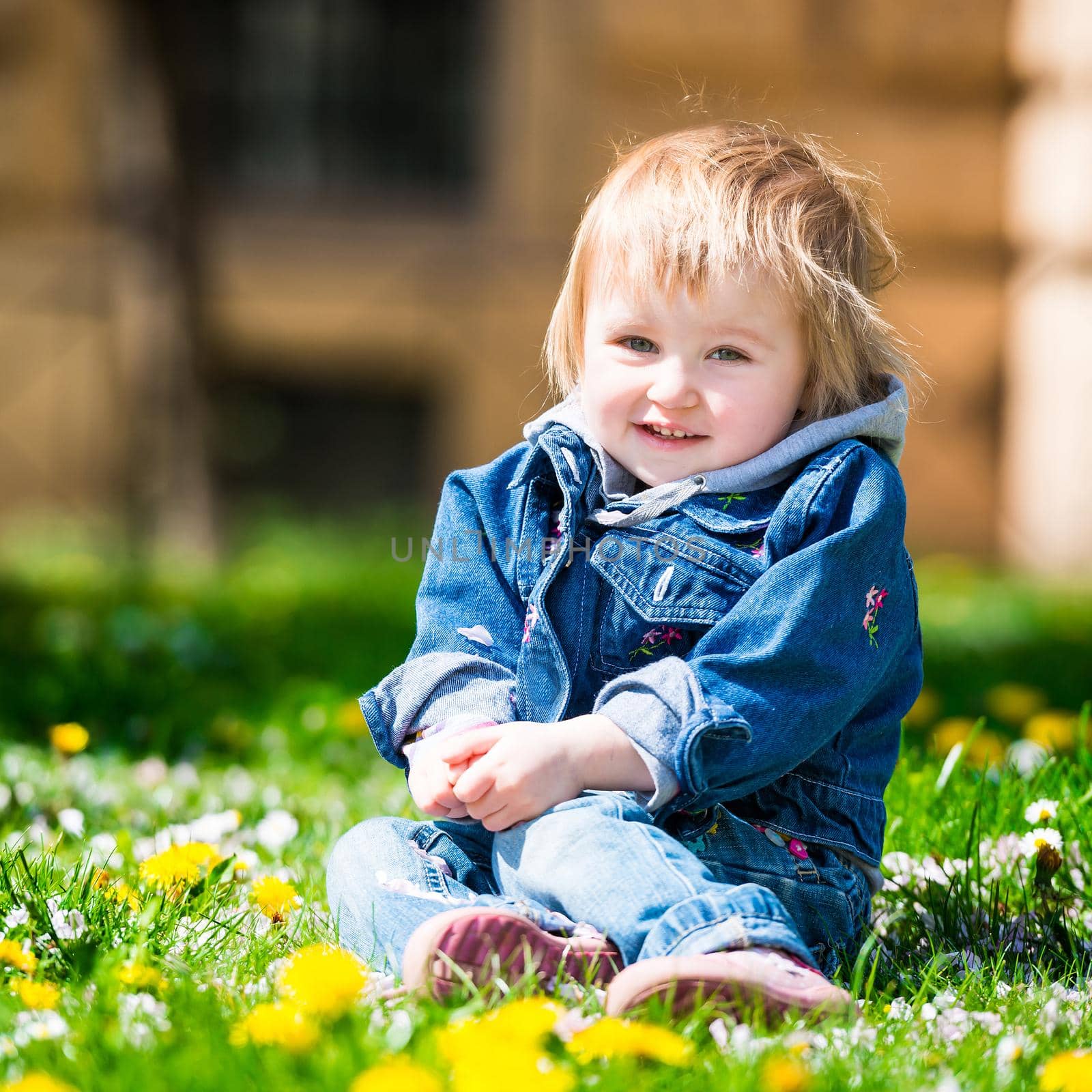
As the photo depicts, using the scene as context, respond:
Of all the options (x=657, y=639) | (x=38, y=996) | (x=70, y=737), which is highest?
(x=657, y=639)

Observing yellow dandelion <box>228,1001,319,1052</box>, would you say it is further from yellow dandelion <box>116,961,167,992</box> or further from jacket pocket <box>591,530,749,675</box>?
jacket pocket <box>591,530,749,675</box>

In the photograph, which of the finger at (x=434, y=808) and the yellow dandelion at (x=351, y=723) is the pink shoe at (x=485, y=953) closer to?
the finger at (x=434, y=808)

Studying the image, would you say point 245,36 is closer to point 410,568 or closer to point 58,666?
point 410,568

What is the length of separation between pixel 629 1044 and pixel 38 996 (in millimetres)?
636

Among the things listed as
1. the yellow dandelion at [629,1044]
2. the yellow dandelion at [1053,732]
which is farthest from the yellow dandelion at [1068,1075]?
the yellow dandelion at [1053,732]

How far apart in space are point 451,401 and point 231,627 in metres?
4.20

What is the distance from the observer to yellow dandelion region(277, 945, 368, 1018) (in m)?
1.47

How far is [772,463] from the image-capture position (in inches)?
77.1

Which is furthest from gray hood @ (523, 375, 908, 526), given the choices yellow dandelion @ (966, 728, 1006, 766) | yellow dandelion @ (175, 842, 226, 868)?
yellow dandelion @ (966, 728, 1006, 766)

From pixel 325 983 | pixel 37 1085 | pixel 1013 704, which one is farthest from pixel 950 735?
pixel 37 1085

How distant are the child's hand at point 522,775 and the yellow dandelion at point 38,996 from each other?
505 millimetres

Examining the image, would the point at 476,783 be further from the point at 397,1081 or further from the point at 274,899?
the point at 397,1081

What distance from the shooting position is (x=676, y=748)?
174cm

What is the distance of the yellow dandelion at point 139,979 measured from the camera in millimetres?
1589
